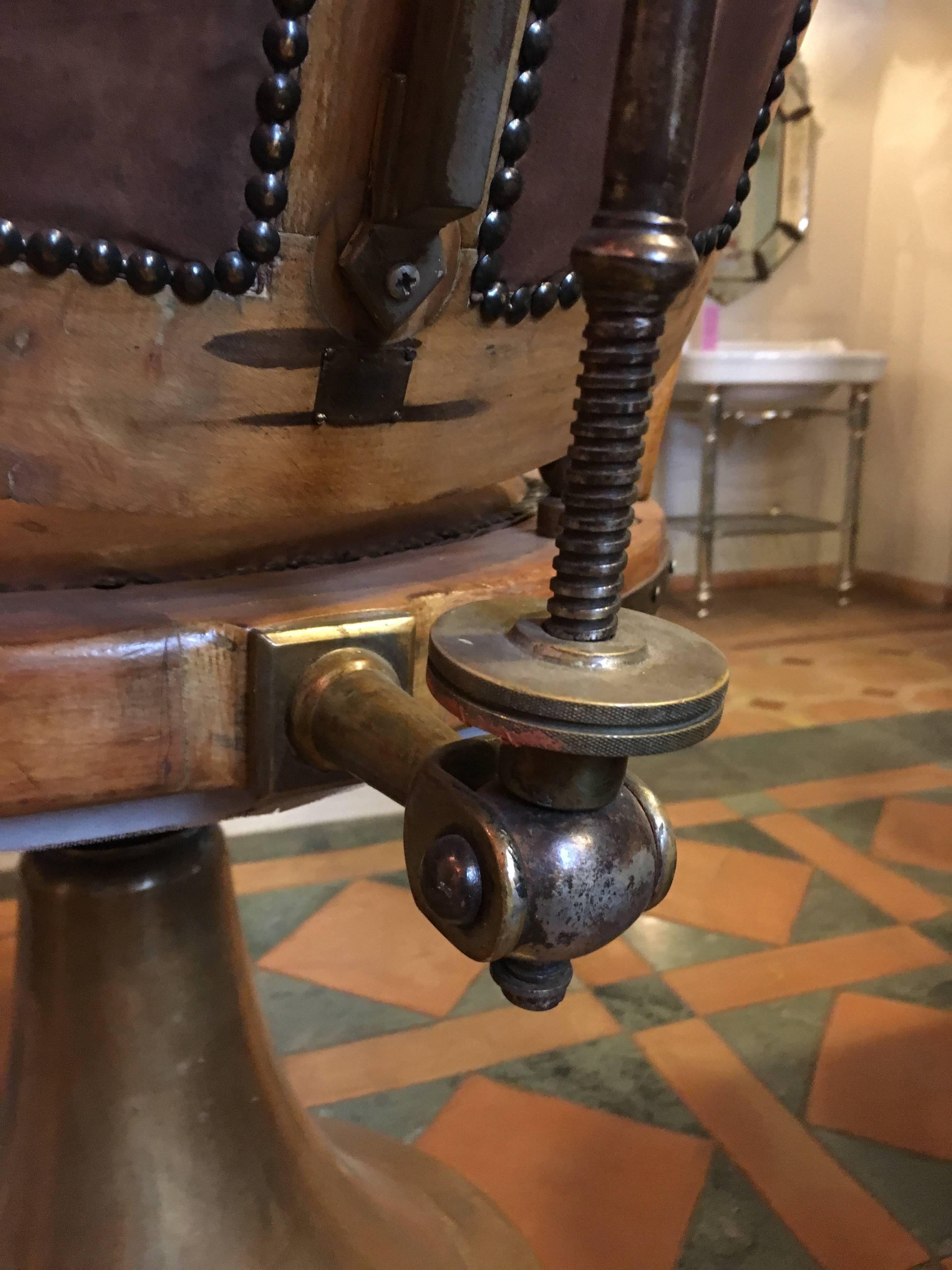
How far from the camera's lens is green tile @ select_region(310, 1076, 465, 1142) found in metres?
0.88

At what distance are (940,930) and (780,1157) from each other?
47cm

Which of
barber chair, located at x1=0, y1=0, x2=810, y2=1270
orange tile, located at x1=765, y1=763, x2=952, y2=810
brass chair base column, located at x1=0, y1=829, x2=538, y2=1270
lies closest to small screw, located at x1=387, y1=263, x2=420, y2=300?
barber chair, located at x1=0, y1=0, x2=810, y2=1270

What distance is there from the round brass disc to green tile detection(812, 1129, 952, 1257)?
29.2 inches

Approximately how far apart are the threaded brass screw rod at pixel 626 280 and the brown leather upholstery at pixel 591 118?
5 cm

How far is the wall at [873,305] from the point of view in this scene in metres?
2.75

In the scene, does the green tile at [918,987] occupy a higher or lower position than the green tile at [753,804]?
lower

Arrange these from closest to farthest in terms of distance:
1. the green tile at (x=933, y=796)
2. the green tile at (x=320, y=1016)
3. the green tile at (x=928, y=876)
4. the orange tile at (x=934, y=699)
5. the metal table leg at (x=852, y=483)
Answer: the green tile at (x=320, y=1016)
the green tile at (x=928, y=876)
the green tile at (x=933, y=796)
the orange tile at (x=934, y=699)
the metal table leg at (x=852, y=483)

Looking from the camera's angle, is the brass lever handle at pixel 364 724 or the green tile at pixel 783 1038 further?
the green tile at pixel 783 1038

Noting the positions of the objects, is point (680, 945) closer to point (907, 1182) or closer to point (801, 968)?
point (801, 968)

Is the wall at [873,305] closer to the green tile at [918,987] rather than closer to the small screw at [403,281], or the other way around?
the green tile at [918,987]

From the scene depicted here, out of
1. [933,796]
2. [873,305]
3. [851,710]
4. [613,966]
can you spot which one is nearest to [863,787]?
[933,796]

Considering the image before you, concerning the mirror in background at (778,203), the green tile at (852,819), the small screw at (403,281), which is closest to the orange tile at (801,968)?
the green tile at (852,819)

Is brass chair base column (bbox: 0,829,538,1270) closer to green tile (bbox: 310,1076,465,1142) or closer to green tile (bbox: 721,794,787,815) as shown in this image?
green tile (bbox: 310,1076,465,1142)

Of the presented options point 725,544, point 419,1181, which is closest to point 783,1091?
point 419,1181
